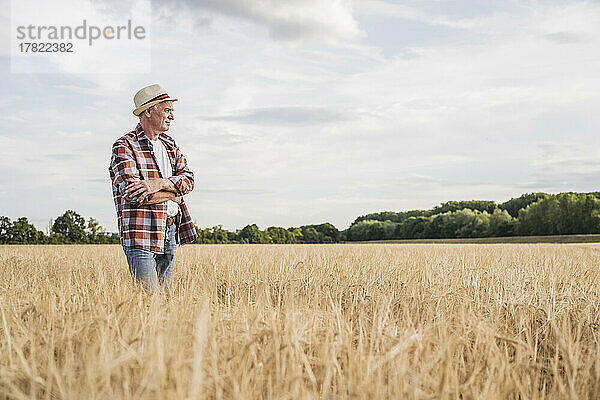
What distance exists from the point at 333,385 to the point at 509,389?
77 centimetres

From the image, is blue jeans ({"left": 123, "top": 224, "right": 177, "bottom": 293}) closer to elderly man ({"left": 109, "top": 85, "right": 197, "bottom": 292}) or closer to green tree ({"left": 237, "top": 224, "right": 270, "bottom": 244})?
elderly man ({"left": 109, "top": 85, "right": 197, "bottom": 292})

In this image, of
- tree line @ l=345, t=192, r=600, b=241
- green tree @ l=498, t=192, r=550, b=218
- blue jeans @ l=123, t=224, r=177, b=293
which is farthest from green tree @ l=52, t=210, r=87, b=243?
green tree @ l=498, t=192, r=550, b=218

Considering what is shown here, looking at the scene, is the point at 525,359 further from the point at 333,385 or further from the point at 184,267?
the point at 184,267

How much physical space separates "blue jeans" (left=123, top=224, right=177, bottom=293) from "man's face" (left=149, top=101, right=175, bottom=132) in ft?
2.96

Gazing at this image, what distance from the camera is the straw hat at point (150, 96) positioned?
4.52 meters

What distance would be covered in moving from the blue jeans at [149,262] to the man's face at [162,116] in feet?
2.96

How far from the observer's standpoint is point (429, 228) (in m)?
55.5

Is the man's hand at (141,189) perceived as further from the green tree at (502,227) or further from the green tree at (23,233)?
the green tree at (502,227)

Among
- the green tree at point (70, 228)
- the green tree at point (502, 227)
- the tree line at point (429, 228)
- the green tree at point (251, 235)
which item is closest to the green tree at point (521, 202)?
the tree line at point (429, 228)

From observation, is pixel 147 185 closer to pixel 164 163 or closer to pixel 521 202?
pixel 164 163

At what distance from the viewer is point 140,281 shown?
14.3ft

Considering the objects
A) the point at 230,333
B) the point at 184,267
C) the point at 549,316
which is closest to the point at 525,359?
the point at 549,316

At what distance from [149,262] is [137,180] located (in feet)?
2.40

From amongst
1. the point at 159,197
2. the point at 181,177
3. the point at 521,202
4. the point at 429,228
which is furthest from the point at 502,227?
the point at 159,197
